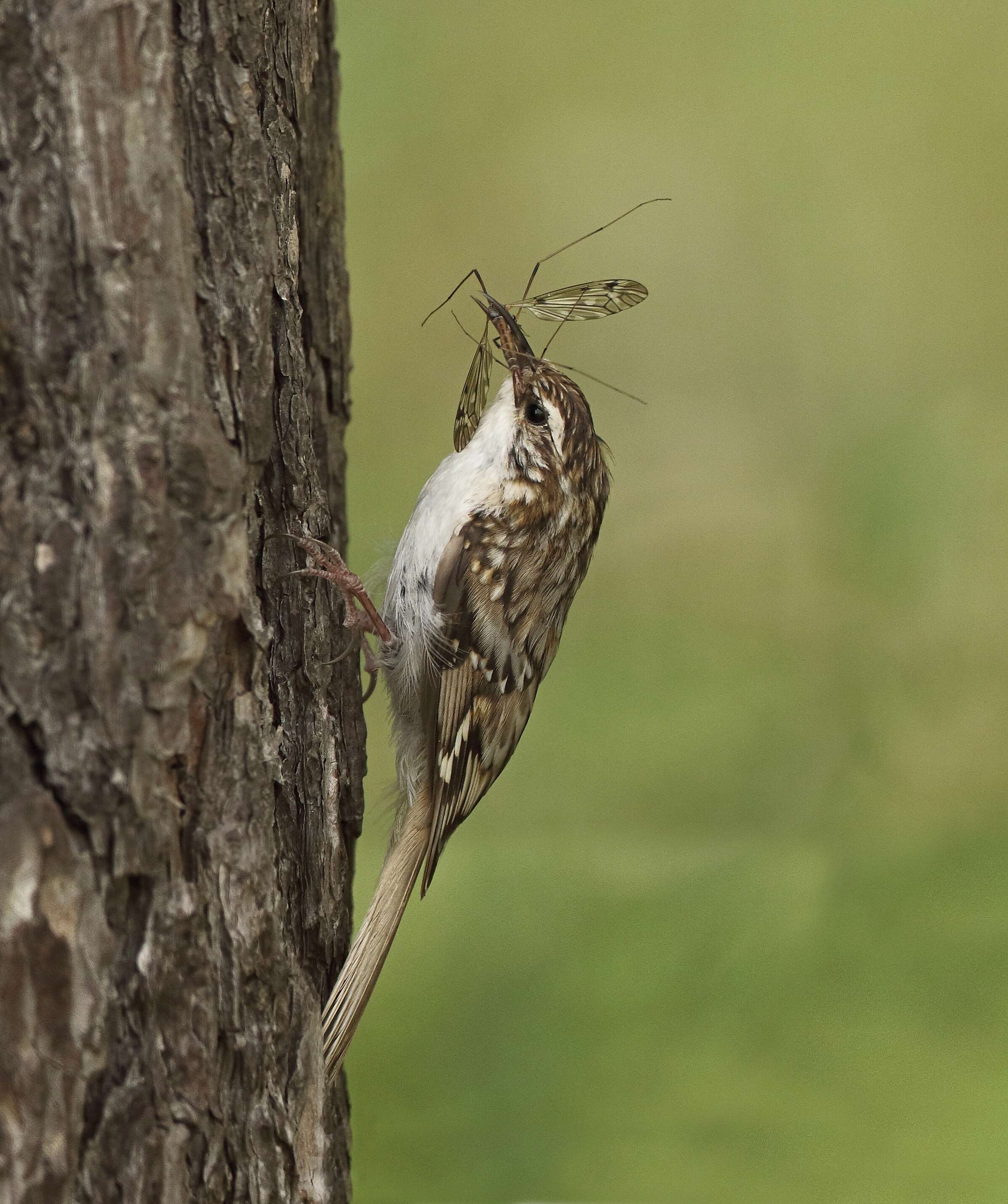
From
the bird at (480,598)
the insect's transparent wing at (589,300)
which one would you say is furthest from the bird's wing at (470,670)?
the insect's transparent wing at (589,300)

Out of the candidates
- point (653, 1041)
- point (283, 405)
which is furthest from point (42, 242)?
point (653, 1041)

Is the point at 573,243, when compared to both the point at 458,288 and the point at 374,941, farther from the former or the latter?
the point at 374,941

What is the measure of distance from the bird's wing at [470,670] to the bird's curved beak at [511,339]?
0.86 ft

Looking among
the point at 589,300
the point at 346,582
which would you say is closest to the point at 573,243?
the point at 589,300

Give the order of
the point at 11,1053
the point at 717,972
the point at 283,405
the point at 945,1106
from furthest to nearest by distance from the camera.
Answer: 1. the point at 717,972
2. the point at 945,1106
3. the point at 283,405
4. the point at 11,1053

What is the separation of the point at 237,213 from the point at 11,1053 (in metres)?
0.74

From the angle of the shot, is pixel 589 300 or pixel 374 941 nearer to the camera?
pixel 374 941

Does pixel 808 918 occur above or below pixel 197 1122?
above

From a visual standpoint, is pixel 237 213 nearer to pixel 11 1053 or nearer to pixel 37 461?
pixel 37 461

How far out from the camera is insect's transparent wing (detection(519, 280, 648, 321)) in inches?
68.4

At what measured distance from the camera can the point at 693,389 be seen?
2.75 metres

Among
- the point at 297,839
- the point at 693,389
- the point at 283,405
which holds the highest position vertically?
the point at 693,389

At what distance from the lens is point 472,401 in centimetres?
175

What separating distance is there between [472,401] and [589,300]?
0.88ft
